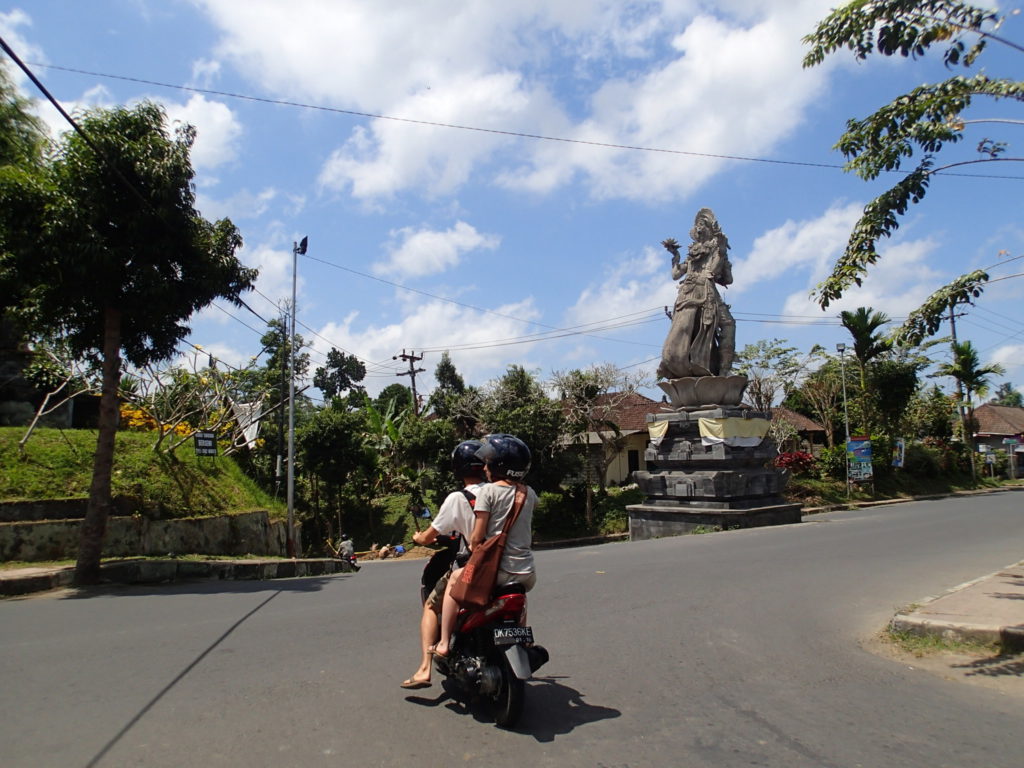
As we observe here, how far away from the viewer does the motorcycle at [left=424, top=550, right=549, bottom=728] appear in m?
3.72

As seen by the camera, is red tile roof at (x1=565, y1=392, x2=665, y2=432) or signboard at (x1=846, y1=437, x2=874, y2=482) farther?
red tile roof at (x1=565, y1=392, x2=665, y2=432)

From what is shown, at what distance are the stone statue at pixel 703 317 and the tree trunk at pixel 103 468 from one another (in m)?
11.4

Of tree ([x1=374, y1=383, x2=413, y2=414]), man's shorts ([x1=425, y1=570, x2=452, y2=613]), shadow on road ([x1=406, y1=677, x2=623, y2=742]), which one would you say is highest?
tree ([x1=374, y1=383, x2=413, y2=414])

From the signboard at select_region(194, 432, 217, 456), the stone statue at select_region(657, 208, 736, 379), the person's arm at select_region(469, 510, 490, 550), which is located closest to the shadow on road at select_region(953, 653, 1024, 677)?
the person's arm at select_region(469, 510, 490, 550)

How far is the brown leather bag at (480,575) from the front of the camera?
3895 millimetres

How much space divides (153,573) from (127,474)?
114 inches

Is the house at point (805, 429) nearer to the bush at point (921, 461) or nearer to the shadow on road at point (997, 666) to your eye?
the bush at point (921, 461)

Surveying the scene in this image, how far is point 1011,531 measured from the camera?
1281cm

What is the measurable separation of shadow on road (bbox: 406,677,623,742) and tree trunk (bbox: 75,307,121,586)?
22.4 ft

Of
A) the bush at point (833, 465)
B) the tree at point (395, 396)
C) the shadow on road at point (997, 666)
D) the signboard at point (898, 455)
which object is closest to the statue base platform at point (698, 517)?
the shadow on road at point (997, 666)

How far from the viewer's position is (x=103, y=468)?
9281mm

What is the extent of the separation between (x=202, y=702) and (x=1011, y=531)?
45.9 ft

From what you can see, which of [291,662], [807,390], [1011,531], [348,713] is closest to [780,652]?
[348,713]

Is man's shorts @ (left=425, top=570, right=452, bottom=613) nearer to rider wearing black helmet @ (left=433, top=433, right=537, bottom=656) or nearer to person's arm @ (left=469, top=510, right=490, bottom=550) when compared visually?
rider wearing black helmet @ (left=433, top=433, right=537, bottom=656)
